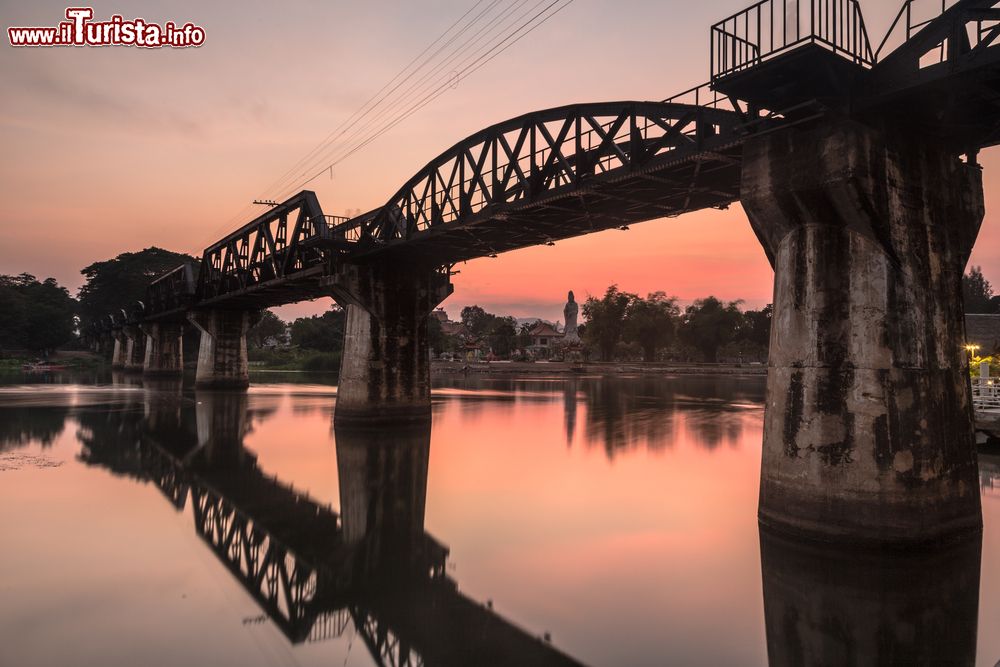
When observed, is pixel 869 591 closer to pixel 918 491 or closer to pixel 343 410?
pixel 918 491

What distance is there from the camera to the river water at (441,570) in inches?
395

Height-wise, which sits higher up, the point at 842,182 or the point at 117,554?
the point at 842,182

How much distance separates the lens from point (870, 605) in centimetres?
1120

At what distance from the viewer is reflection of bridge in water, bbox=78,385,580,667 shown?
10367 mm

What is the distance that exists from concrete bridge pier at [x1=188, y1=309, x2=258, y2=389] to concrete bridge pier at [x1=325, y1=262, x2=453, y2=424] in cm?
3444

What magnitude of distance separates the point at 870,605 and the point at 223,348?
213ft

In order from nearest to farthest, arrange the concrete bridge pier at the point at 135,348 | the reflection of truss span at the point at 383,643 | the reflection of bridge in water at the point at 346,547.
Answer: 1. the reflection of truss span at the point at 383,643
2. the reflection of bridge in water at the point at 346,547
3. the concrete bridge pier at the point at 135,348

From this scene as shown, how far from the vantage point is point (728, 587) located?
41.8 ft

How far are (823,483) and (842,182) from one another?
633cm

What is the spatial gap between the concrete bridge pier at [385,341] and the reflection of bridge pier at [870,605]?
23.4 m

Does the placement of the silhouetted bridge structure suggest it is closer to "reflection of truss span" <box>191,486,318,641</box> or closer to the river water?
the river water

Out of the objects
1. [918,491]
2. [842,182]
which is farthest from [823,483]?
[842,182]

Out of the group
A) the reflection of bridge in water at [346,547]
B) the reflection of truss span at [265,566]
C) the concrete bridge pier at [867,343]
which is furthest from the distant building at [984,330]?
the reflection of truss span at [265,566]

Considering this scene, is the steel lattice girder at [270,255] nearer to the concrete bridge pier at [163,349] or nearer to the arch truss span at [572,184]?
the arch truss span at [572,184]
